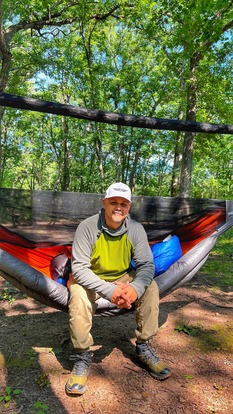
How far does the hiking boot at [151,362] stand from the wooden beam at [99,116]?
1.77 m

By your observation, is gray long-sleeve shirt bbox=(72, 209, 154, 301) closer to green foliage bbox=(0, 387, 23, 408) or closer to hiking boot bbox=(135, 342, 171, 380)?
hiking boot bbox=(135, 342, 171, 380)

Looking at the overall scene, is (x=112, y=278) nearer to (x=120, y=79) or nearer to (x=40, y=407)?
(x=40, y=407)

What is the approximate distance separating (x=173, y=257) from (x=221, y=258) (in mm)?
2862

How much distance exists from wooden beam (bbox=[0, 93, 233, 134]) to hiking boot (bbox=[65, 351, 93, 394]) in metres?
1.79

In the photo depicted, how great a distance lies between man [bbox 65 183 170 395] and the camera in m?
1.72

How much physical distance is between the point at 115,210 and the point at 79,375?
915 millimetres

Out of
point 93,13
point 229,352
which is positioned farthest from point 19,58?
point 229,352

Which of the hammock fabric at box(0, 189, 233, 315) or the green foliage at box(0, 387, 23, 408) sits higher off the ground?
the hammock fabric at box(0, 189, 233, 315)

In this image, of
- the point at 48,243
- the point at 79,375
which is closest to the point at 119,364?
the point at 79,375

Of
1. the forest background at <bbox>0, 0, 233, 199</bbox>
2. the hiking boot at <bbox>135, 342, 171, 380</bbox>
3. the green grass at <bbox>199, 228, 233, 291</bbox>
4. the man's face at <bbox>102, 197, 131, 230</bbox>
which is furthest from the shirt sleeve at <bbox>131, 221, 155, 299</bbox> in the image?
the forest background at <bbox>0, 0, 233, 199</bbox>

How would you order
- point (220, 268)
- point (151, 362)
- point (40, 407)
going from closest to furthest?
point (40, 407) → point (151, 362) → point (220, 268)

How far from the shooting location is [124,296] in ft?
5.57

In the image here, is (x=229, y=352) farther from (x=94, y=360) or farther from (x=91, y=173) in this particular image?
(x=91, y=173)

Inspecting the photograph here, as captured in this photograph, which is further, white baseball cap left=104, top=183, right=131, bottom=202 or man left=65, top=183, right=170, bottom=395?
white baseball cap left=104, top=183, right=131, bottom=202
